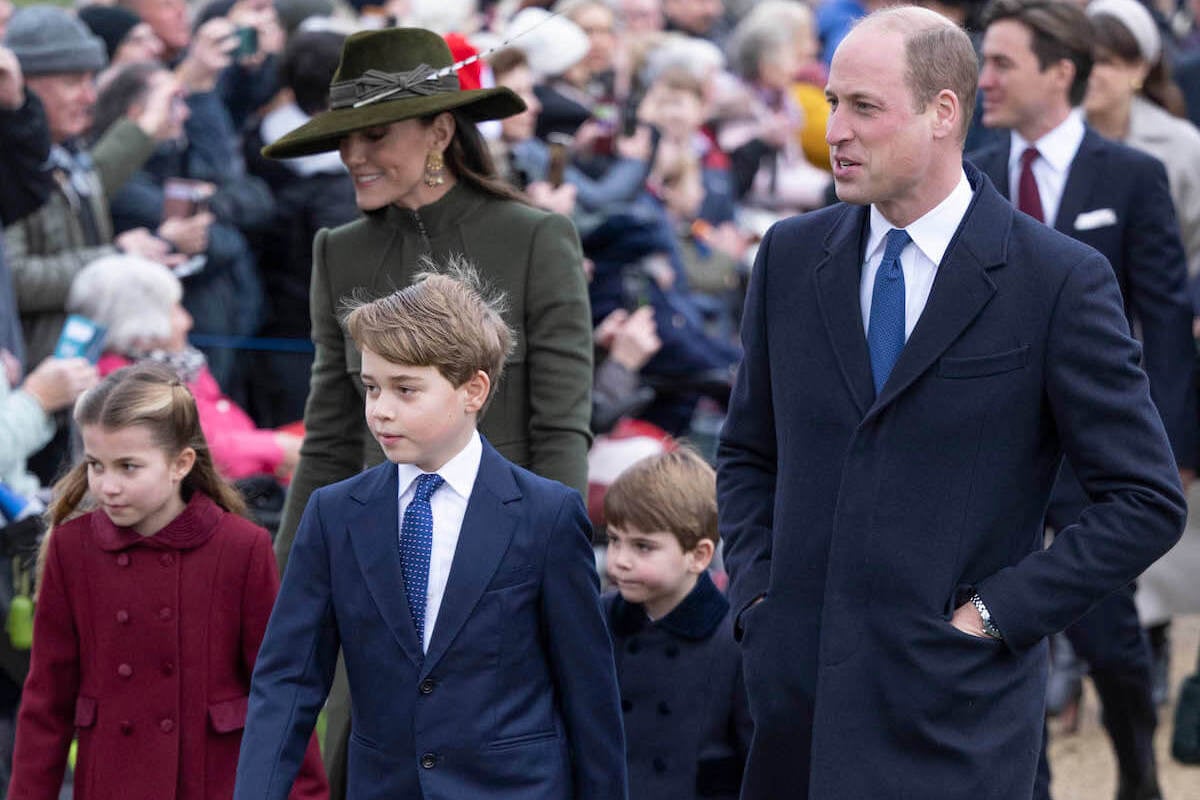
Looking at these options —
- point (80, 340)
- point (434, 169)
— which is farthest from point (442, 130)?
point (80, 340)

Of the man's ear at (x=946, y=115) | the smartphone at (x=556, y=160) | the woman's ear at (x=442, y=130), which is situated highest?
the man's ear at (x=946, y=115)

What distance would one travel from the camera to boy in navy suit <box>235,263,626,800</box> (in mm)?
3672

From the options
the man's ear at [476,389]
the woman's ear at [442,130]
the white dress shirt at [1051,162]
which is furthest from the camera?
the white dress shirt at [1051,162]

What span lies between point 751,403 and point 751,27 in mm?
8451

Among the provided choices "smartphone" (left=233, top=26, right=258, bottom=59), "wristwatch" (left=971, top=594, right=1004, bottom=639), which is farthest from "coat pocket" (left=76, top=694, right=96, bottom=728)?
"smartphone" (left=233, top=26, right=258, bottom=59)

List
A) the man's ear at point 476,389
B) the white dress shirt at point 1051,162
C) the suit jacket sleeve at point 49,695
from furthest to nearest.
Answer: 1. the white dress shirt at point 1051,162
2. the suit jacket sleeve at point 49,695
3. the man's ear at point 476,389

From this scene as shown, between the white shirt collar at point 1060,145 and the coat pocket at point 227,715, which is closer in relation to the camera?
the coat pocket at point 227,715

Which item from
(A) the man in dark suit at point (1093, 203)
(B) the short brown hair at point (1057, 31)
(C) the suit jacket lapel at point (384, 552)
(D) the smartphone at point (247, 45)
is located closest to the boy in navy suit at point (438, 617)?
(C) the suit jacket lapel at point (384, 552)

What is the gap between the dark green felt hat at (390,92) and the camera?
4.49m

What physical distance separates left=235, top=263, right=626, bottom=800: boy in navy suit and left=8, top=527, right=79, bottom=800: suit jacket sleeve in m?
0.73

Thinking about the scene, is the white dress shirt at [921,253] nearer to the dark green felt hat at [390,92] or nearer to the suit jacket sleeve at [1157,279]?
the dark green felt hat at [390,92]

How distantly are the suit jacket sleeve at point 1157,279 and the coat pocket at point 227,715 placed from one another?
2.86 metres

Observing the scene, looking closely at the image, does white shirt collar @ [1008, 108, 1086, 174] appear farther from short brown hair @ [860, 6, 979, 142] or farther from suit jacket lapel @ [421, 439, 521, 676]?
suit jacket lapel @ [421, 439, 521, 676]

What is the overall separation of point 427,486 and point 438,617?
0.26 m
